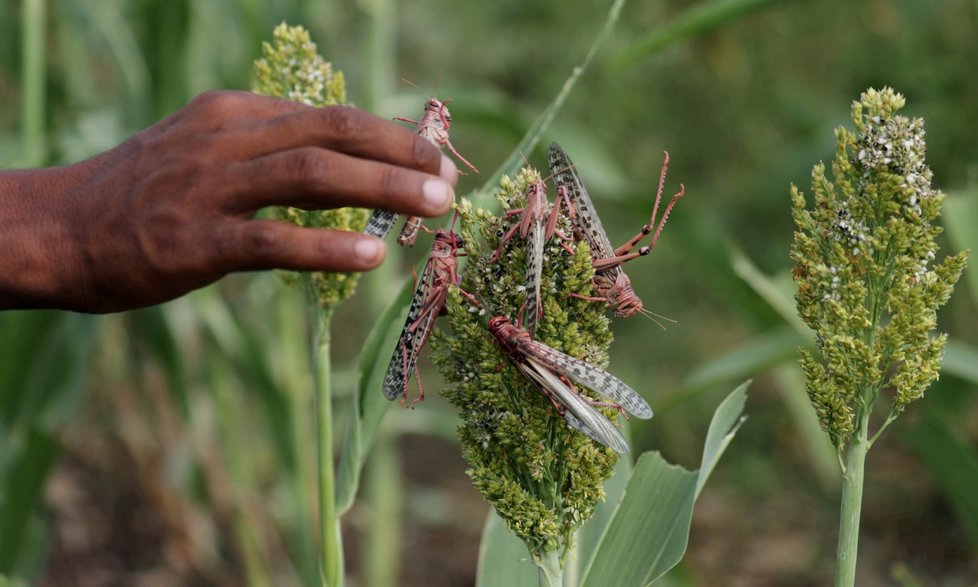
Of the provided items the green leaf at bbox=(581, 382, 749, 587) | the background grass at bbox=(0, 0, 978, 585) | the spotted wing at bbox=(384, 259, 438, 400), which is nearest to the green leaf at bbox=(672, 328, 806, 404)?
the background grass at bbox=(0, 0, 978, 585)

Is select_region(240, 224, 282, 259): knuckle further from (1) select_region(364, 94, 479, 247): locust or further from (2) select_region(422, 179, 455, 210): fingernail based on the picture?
(1) select_region(364, 94, 479, 247): locust

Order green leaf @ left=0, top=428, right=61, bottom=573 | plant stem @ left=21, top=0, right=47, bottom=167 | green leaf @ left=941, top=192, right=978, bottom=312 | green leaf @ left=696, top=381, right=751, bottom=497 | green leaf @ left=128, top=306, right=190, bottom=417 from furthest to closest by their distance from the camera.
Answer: green leaf @ left=128, top=306, right=190, bottom=417
green leaf @ left=0, top=428, right=61, bottom=573
plant stem @ left=21, top=0, right=47, bottom=167
green leaf @ left=941, top=192, right=978, bottom=312
green leaf @ left=696, top=381, right=751, bottom=497

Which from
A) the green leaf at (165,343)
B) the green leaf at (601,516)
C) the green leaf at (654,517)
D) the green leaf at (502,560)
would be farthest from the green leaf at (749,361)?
the green leaf at (165,343)

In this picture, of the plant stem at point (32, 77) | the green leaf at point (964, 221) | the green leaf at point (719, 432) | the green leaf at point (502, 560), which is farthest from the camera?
the plant stem at point (32, 77)

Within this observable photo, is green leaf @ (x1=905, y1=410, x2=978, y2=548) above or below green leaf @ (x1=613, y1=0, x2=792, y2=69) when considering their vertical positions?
below

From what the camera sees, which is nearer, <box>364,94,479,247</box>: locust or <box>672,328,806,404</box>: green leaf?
<box>364,94,479,247</box>: locust

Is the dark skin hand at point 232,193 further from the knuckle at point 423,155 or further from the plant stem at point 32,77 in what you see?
the plant stem at point 32,77

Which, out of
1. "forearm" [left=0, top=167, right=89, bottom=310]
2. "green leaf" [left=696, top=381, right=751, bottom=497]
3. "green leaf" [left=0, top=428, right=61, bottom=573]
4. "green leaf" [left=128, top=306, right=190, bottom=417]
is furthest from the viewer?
"green leaf" [left=128, top=306, right=190, bottom=417]
